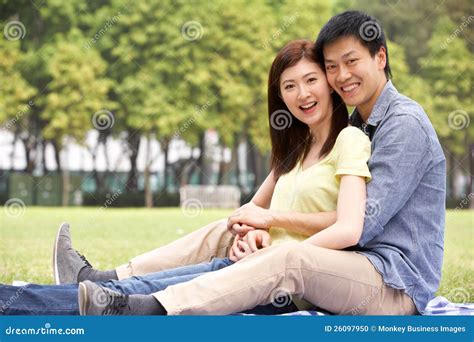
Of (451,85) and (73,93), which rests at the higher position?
(451,85)

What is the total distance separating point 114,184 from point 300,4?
6.23 m

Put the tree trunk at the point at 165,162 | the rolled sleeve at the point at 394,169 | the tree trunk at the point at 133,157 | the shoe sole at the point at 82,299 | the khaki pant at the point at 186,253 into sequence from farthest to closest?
the tree trunk at the point at 165,162 < the tree trunk at the point at 133,157 < the khaki pant at the point at 186,253 < the rolled sleeve at the point at 394,169 < the shoe sole at the point at 82,299

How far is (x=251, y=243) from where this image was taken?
90.1 inches

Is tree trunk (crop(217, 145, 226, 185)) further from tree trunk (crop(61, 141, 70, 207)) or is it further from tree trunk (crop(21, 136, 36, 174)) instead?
tree trunk (crop(21, 136, 36, 174))

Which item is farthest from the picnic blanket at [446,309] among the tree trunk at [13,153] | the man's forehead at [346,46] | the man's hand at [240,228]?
the tree trunk at [13,153]

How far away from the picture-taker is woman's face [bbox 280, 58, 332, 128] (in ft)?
7.77

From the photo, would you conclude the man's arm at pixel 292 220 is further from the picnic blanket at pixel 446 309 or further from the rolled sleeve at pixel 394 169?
the picnic blanket at pixel 446 309

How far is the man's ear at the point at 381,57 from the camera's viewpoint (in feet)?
7.77

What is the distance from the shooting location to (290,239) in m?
2.34

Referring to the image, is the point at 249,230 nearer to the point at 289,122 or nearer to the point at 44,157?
the point at 289,122

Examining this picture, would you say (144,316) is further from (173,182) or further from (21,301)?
(173,182)

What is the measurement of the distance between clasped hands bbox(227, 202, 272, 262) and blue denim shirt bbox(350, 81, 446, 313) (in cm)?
31

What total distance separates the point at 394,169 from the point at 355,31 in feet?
1.61

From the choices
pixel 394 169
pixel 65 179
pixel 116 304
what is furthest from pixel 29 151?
pixel 394 169
